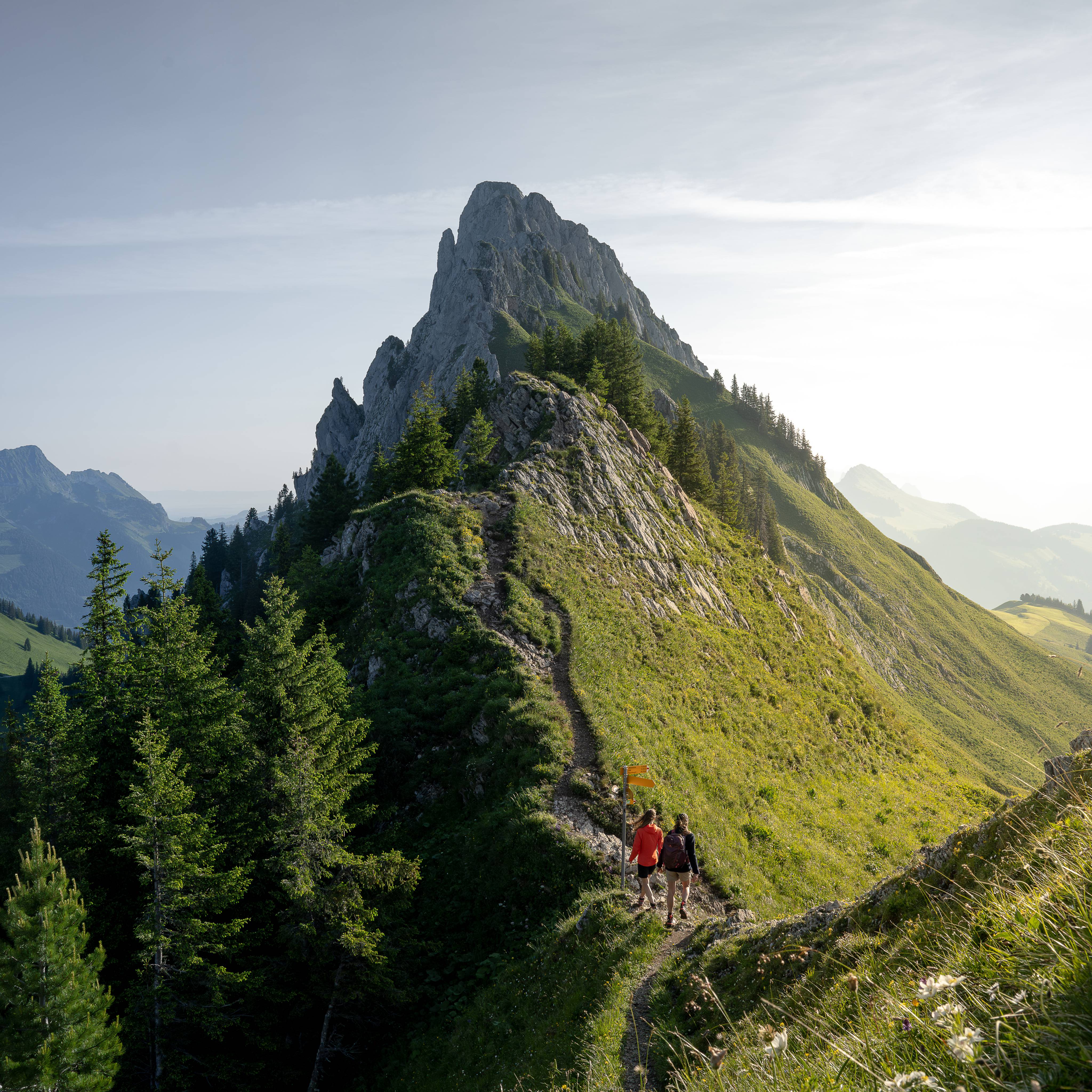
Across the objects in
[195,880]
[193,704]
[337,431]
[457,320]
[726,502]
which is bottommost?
[195,880]

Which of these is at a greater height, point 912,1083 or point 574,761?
point 912,1083

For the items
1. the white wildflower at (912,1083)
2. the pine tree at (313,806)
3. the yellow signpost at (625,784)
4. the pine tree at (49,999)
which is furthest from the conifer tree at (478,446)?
the white wildflower at (912,1083)

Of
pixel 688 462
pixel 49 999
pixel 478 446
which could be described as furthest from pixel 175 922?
pixel 688 462

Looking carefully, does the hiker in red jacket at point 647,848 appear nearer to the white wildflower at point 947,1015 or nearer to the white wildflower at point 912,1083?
the white wildflower at point 947,1015

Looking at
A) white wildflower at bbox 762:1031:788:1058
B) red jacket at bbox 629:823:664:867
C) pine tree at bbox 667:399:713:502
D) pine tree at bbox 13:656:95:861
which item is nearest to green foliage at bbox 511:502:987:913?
red jacket at bbox 629:823:664:867

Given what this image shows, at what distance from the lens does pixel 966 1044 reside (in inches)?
104

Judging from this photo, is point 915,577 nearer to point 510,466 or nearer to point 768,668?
point 768,668

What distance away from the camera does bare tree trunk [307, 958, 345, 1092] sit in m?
17.0

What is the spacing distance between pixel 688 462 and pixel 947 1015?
66.5 m

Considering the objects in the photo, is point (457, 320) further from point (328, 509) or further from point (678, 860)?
point (678, 860)

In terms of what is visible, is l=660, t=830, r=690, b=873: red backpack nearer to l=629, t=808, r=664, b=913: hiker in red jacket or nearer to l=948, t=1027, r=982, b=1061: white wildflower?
l=629, t=808, r=664, b=913: hiker in red jacket

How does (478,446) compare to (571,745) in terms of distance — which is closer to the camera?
(571,745)

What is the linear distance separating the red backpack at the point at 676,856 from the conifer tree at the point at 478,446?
40.6 metres

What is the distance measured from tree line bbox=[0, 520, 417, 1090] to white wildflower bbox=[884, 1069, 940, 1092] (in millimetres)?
17547
